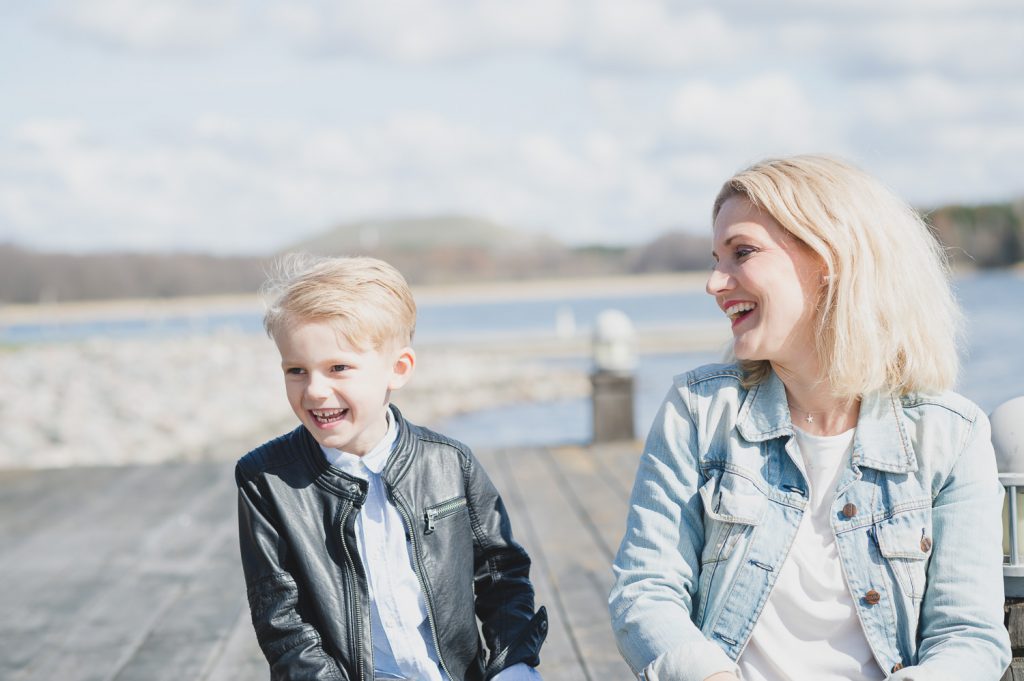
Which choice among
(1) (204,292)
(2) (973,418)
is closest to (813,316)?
(2) (973,418)

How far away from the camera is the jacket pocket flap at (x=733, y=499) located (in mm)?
1568

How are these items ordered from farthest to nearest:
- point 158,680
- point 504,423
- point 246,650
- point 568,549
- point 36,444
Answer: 1. point 504,423
2. point 36,444
3. point 568,549
4. point 246,650
5. point 158,680

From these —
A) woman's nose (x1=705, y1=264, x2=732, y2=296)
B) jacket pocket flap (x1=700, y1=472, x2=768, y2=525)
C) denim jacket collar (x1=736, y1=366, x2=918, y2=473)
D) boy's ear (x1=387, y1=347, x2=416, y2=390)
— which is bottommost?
jacket pocket flap (x1=700, y1=472, x2=768, y2=525)

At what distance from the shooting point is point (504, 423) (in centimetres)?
1282

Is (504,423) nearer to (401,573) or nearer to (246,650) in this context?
(246,650)

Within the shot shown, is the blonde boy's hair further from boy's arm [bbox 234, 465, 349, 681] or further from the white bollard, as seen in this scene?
the white bollard

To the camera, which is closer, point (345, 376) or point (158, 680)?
point (345, 376)

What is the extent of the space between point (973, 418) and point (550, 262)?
7601 centimetres

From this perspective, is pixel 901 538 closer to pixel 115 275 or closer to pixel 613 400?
pixel 613 400

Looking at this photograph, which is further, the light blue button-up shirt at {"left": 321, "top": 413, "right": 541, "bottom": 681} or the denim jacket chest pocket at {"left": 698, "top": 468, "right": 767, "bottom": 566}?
the light blue button-up shirt at {"left": 321, "top": 413, "right": 541, "bottom": 681}

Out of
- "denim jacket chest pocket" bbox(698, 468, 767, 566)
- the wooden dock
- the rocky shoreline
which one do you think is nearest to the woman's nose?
"denim jacket chest pocket" bbox(698, 468, 767, 566)

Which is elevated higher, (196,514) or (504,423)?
(196,514)

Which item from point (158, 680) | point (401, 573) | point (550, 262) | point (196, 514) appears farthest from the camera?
point (550, 262)

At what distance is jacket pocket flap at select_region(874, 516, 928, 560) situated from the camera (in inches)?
60.2
